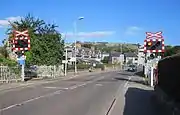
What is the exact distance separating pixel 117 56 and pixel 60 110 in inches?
7168

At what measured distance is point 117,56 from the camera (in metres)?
197

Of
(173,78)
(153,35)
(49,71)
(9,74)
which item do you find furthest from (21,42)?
(173,78)

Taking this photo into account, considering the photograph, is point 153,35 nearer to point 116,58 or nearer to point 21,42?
point 21,42

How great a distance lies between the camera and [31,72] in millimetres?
52156

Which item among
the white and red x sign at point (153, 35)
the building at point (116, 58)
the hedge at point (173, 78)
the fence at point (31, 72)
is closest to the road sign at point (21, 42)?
the fence at point (31, 72)

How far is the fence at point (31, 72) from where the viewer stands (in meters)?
37.4

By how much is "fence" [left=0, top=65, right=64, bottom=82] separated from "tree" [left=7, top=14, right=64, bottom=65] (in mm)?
1888

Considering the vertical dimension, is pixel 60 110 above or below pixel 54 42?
below

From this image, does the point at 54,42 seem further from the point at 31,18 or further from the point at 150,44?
the point at 150,44

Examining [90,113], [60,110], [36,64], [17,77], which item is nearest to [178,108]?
[90,113]

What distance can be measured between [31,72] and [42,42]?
982cm

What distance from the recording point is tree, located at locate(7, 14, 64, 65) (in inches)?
2345

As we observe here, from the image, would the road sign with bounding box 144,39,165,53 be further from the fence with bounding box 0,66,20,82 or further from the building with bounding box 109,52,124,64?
the building with bounding box 109,52,124,64

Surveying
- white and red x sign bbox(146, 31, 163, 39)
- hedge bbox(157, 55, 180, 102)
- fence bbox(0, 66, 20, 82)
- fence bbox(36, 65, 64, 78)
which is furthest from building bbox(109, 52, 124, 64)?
hedge bbox(157, 55, 180, 102)
